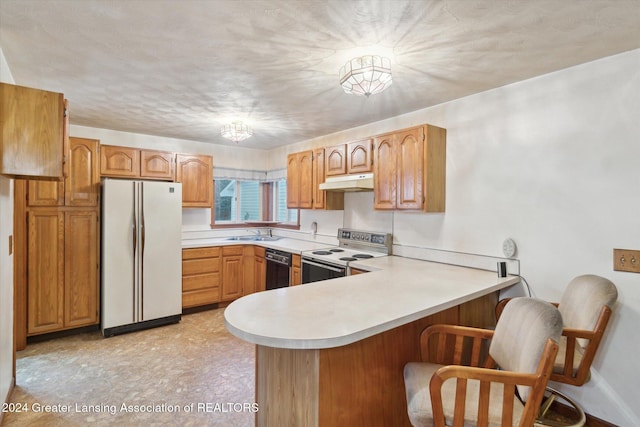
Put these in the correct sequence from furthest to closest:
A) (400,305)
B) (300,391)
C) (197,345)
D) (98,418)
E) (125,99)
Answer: (197,345) < (125,99) < (98,418) < (400,305) < (300,391)

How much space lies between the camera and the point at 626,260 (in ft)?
6.29

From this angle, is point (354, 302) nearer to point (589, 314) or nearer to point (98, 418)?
point (589, 314)

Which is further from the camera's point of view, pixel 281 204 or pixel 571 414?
pixel 281 204

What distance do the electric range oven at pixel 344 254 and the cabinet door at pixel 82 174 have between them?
242 centimetres

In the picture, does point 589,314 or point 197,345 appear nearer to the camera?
point 589,314

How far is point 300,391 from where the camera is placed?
1378mm

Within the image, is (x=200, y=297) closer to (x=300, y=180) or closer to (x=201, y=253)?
(x=201, y=253)

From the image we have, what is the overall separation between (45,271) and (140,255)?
848 mm

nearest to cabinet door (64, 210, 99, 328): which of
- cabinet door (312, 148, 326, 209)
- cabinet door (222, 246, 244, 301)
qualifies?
cabinet door (222, 246, 244, 301)

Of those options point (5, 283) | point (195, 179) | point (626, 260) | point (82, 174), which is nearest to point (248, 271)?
point (195, 179)

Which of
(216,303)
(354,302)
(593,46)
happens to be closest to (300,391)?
(354,302)

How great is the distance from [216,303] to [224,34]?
346 centimetres

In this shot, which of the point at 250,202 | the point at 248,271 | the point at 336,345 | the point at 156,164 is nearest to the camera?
the point at 336,345

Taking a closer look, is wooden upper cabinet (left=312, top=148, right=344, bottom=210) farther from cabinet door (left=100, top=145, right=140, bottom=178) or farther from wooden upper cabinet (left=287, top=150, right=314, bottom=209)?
cabinet door (left=100, top=145, right=140, bottom=178)
